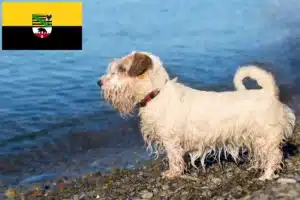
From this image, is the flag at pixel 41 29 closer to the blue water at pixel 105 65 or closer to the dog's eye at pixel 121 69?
the blue water at pixel 105 65

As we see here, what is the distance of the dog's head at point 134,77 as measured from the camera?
22.8 feet

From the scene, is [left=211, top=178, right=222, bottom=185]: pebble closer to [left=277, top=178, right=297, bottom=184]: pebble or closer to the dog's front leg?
the dog's front leg

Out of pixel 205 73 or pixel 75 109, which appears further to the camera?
pixel 205 73

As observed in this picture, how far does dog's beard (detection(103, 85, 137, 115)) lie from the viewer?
23.2ft

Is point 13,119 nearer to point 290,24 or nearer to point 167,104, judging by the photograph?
point 167,104

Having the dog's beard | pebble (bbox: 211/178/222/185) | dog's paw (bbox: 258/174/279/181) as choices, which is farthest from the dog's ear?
dog's paw (bbox: 258/174/279/181)

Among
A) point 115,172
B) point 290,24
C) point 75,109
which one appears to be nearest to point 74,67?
point 75,109

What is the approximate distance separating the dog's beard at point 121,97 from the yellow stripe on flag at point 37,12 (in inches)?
301

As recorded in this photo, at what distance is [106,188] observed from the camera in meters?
7.70

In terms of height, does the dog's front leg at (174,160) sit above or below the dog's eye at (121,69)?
below

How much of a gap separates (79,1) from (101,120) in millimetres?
13732

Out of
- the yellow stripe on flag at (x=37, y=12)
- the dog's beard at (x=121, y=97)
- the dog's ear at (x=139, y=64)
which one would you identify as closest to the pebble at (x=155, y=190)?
the dog's beard at (x=121, y=97)

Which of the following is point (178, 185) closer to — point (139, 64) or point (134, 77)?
point (134, 77)

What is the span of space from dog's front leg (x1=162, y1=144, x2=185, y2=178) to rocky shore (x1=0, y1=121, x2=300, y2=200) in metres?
0.10
